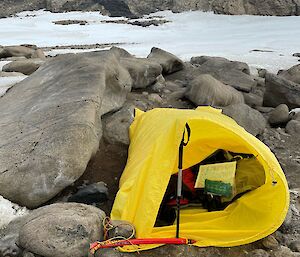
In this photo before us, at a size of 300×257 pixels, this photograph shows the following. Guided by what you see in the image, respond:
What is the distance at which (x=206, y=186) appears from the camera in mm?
3977

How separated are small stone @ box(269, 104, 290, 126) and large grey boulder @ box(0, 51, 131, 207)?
7.23ft

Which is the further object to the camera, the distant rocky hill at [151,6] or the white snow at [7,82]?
the distant rocky hill at [151,6]

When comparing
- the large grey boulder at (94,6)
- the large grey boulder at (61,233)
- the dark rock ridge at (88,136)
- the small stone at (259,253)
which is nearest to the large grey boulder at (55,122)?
the dark rock ridge at (88,136)

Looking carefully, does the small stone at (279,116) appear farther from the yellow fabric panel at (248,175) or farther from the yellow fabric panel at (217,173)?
the yellow fabric panel at (217,173)

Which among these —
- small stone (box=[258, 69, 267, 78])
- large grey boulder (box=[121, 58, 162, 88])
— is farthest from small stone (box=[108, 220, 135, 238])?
small stone (box=[258, 69, 267, 78])

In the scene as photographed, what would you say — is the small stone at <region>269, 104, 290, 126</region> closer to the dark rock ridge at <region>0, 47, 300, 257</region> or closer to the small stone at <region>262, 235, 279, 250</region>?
the dark rock ridge at <region>0, 47, 300, 257</region>

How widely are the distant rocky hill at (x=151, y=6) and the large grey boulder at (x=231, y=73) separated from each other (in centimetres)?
1521

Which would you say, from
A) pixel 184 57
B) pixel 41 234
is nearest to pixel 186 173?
pixel 41 234

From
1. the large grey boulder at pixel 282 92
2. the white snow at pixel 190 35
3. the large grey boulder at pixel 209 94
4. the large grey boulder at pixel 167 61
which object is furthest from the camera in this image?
the white snow at pixel 190 35

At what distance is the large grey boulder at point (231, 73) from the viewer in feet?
26.1

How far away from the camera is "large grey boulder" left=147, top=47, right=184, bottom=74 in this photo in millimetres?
8363

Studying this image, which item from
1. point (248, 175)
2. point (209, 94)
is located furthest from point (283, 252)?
point (209, 94)

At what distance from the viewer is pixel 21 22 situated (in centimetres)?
2336

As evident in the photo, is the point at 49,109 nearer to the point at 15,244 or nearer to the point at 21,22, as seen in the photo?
the point at 15,244
